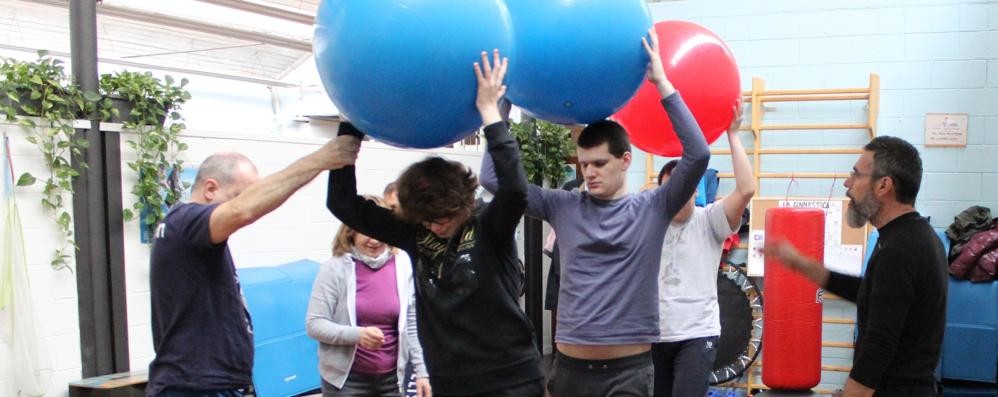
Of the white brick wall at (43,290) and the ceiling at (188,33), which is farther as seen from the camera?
the ceiling at (188,33)

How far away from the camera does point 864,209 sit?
2.02m

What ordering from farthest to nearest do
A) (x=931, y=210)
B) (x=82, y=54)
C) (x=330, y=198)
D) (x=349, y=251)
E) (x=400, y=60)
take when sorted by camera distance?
(x=931, y=210) < (x=82, y=54) < (x=349, y=251) < (x=330, y=198) < (x=400, y=60)

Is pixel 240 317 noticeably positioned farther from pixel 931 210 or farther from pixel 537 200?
pixel 931 210

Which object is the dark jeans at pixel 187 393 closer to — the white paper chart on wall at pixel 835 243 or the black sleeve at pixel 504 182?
the black sleeve at pixel 504 182

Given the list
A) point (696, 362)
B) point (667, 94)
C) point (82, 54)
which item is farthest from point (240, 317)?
point (82, 54)

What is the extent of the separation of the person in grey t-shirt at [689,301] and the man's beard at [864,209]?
2.03 ft

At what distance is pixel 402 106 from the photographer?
58.4 inches

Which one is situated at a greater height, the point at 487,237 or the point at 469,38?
the point at 469,38

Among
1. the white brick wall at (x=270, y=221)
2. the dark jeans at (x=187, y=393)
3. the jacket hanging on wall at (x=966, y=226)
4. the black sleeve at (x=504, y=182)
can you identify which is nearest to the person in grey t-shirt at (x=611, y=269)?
the black sleeve at (x=504, y=182)

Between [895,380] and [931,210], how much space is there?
3491 mm

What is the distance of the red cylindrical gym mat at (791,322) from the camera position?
406 centimetres

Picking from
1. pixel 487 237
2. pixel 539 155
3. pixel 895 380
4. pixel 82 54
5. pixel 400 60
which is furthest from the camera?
pixel 539 155

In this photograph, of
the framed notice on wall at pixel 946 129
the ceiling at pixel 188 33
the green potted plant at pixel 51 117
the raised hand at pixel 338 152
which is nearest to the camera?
the raised hand at pixel 338 152

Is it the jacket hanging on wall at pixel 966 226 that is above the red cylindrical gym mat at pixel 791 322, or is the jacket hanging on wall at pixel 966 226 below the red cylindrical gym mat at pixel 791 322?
above
